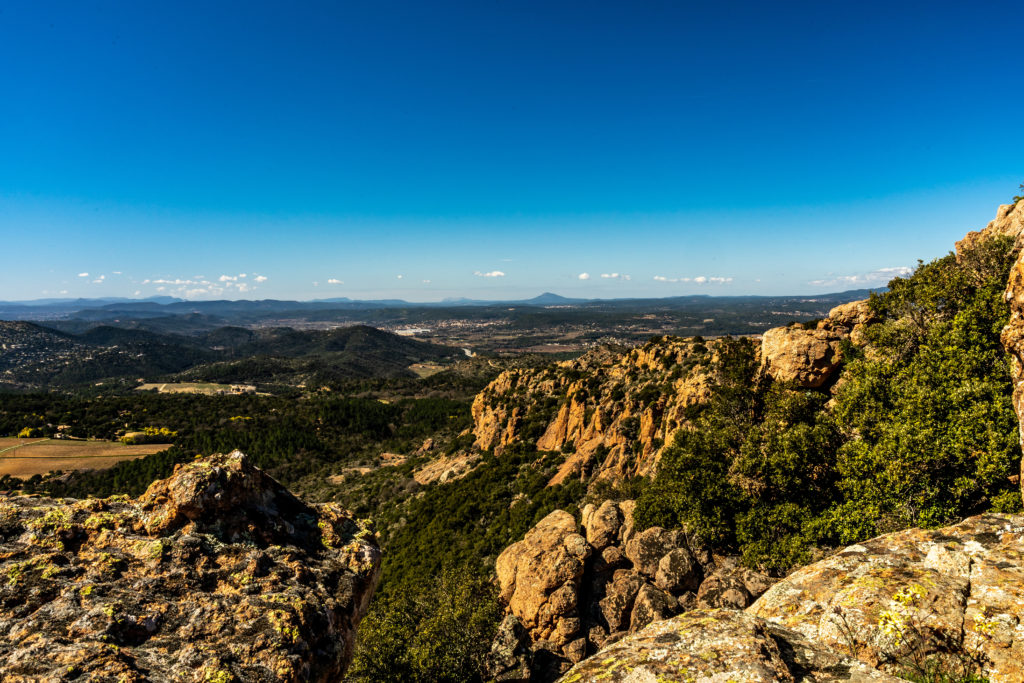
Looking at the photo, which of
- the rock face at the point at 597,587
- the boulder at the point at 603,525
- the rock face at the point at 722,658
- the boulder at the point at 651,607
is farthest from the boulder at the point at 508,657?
the rock face at the point at 722,658

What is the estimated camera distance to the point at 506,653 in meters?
19.2

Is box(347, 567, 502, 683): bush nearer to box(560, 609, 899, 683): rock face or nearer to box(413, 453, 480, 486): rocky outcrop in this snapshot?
box(560, 609, 899, 683): rock face

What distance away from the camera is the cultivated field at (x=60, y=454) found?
10150 cm

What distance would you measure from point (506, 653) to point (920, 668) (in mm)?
15591

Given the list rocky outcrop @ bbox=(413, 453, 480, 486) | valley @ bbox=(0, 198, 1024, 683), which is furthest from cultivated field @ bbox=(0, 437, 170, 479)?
valley @ bbox=(0, 198, 1024, 683)

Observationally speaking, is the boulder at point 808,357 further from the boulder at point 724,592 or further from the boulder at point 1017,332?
the boulder at point 724,592

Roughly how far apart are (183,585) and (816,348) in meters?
35.6

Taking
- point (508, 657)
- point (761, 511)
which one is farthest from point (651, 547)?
point (508, 657)

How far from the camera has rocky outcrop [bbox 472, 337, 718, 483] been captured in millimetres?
40625

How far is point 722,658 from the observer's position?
899cm

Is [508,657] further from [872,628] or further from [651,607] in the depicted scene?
[872,628]

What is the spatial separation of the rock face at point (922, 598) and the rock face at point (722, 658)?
45.1 inches

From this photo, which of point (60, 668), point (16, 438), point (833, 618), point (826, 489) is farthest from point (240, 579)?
point (16, 438)

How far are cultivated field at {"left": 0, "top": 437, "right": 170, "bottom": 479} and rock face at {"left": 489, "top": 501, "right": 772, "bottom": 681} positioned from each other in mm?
134121
